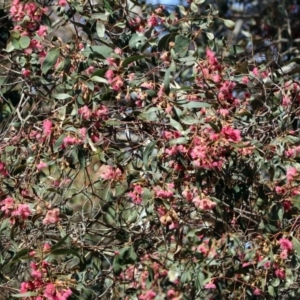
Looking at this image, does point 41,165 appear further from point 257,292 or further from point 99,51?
point 257,292

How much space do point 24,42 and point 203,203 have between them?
85 centimetres

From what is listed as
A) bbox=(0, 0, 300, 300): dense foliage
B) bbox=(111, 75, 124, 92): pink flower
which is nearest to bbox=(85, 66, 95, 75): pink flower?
bbox=(0, 0, 300, 300): dense foliage

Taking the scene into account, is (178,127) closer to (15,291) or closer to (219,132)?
(219,132)

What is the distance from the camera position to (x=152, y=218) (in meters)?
2.52

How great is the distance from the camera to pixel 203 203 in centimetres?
231

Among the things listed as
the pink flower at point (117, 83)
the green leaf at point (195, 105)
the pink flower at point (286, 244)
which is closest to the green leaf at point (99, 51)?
the pink flower at point (117, 83)

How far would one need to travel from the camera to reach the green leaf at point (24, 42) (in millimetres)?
2604

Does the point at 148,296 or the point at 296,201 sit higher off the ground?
the point at 296,201

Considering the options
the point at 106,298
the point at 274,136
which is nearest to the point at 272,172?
the point at 274,136

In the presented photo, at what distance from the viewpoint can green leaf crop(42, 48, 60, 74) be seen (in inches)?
98.3

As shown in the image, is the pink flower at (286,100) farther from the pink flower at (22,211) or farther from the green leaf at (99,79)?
the pink flower at (22,211)

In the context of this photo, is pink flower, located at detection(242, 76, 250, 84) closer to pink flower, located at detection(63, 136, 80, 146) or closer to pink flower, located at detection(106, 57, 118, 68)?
pink flower, located at detection(106, 57, 118, 68)

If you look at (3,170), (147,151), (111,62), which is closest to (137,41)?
(111,62)

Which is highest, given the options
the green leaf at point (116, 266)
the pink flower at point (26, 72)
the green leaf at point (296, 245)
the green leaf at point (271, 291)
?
the pink flower at point (26, 72)
